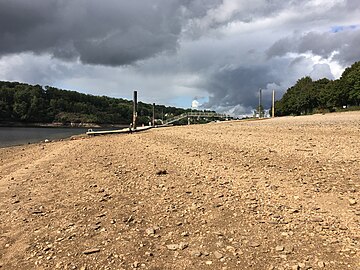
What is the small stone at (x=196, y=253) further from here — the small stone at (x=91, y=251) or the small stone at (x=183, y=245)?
the small stone at (x=91, y=251)

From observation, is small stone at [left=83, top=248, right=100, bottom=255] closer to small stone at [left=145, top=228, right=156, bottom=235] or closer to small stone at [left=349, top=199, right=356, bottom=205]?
small stone at [left=145, top=228, right=156, bottom=235]

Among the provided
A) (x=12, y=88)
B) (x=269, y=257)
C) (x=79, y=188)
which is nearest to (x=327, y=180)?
(x=269, y=257)

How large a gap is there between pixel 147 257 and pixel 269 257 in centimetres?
159

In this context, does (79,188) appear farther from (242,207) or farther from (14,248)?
(242,207)

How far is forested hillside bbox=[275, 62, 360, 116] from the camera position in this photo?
69.0 m

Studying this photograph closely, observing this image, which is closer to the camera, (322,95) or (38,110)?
(322,95)

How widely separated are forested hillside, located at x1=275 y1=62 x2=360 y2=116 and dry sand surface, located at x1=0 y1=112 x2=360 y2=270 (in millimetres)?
54152

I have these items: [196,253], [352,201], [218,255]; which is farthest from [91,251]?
[352,201]

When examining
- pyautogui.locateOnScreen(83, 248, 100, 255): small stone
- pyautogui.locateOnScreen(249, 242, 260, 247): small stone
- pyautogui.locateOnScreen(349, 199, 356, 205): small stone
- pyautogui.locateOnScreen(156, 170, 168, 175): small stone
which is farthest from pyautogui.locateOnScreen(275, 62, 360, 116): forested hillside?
pyautogui.locateOnScreen(83, 248, 100, 255): small stone

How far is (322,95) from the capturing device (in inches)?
3105

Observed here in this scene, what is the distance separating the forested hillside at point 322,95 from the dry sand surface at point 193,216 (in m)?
54.2

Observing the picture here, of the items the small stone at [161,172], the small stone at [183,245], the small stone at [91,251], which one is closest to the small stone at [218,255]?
the small stone at [183,245]

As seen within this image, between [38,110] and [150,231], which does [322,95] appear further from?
[38,110]

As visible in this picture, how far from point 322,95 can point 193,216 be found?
81366 mm
